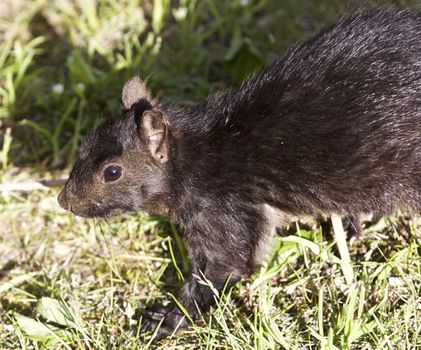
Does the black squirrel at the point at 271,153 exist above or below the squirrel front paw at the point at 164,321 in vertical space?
above

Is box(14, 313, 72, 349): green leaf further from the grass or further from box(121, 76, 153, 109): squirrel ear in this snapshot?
box(121, 76, 153, 109): squirrel ear

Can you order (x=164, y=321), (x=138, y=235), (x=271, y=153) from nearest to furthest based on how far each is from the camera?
1. (x=271, y=153)
2. (x=164, y=321)
3. (x=138, y=235)

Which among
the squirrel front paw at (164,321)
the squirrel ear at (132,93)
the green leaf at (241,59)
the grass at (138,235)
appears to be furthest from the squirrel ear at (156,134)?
the green leaf at (241,59)

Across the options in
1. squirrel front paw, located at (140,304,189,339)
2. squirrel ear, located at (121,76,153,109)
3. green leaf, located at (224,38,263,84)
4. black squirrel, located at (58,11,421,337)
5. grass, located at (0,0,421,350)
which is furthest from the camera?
green leaf, located at (224,38,263,84)

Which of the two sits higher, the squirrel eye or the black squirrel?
the squirrel eye

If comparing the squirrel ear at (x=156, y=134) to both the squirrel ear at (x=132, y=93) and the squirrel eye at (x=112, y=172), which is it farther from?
the squirrel ear at (x=132, y=93)

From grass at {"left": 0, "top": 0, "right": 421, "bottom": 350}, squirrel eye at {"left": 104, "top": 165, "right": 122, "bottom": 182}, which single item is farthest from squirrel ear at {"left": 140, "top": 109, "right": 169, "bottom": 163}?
grass at {"left": 0, "top": 0, "right": 421, "bottom": 350}

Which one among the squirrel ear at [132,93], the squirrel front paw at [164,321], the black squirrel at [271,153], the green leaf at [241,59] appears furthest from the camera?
the green leaf at [241,59]

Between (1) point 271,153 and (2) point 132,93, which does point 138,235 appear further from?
(1) point 271,153

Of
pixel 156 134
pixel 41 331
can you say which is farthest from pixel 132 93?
pixel 41 331
